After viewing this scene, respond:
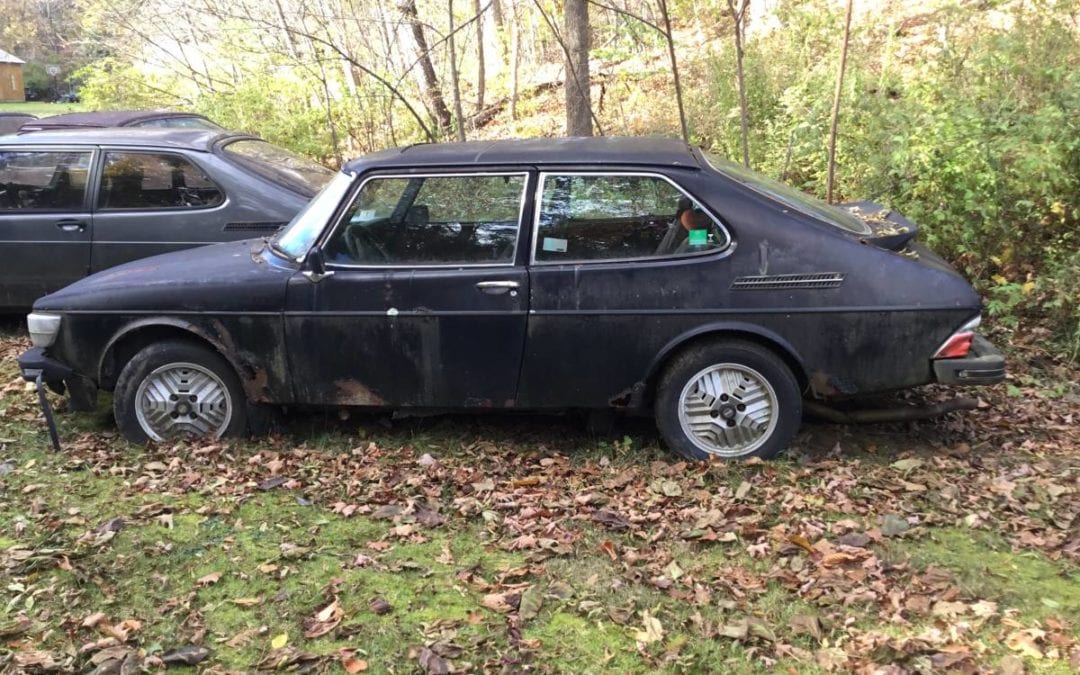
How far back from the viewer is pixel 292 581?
12.4ft

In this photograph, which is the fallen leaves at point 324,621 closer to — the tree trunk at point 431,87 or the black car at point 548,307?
the black car at point 548,307

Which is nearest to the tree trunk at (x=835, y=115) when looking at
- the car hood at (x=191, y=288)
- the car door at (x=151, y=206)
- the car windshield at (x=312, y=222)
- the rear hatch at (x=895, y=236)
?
the rear hatch at (x=895, y=236)

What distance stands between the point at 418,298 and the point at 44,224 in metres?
4.13

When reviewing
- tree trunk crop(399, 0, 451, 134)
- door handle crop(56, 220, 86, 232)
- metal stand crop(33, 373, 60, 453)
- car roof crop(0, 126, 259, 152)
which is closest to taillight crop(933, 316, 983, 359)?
metal stand crop(33, 373, 60, 453)

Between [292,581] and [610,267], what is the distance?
7.25 feet

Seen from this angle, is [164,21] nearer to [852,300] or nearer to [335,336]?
[335,336]

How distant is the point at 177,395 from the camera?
521 centimetres

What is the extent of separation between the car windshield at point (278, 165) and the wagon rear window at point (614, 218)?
3002 millimetres

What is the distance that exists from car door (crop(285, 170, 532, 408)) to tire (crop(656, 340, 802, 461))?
2.90 ft

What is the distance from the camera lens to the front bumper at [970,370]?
4488 mm

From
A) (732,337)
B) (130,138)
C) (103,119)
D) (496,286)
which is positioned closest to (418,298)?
(496,286)

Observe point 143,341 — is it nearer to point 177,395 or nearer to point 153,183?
point 177,395

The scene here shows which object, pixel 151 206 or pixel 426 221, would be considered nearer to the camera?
pixel 426 221

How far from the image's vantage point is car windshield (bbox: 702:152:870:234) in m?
4.77
